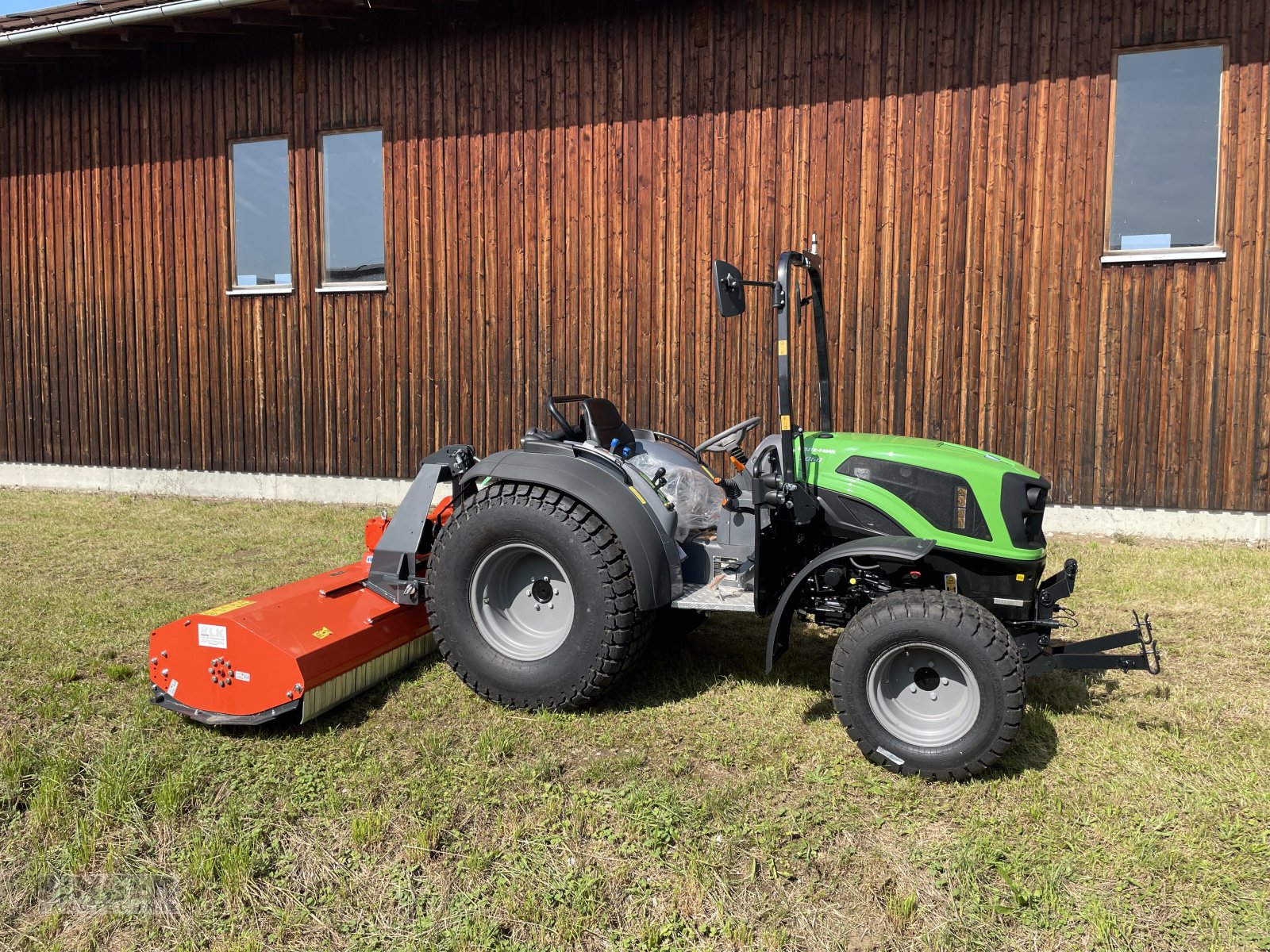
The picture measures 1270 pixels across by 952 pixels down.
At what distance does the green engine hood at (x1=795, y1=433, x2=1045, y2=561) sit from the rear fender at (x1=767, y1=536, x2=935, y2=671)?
117mm

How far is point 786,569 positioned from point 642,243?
5217mm

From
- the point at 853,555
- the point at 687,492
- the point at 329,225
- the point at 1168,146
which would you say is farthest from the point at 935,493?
the point at 329,225

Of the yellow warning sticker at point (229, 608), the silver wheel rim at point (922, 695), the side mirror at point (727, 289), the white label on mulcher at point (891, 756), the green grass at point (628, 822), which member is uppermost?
the side mirror at point (727, 289)

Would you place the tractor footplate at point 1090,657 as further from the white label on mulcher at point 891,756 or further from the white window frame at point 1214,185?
the white window frame at point 1214,185

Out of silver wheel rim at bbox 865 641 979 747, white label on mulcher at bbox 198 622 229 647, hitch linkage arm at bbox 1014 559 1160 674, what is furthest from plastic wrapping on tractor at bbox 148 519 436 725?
hitch linkage arm at bbox 1014 559 1160 674

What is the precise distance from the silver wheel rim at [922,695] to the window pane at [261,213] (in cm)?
817

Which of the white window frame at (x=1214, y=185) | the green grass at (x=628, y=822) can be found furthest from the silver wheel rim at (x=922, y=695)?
the white window frame at (x=1214, y=185)

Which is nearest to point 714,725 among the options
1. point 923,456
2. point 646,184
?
point 923,456

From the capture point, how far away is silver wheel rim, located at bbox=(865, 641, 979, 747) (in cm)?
327

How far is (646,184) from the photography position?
27.4 feet

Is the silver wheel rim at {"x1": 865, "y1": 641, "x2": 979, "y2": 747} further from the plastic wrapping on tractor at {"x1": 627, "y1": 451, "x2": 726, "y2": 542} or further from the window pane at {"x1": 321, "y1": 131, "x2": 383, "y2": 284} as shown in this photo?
the window pane at {"x1": 321, "y1": 131, "x2": 383, "y2": 284}

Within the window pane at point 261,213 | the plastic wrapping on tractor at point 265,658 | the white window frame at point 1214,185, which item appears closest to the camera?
the plastic wrapping on tractor at point 265,658

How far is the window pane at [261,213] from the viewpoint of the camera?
950 centimetres

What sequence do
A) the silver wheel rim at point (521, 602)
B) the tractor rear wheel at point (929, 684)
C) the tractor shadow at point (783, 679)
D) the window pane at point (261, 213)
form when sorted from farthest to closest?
the window pane at point (261, 213) → the silver wheel rim at point (521, 602) → the tractor shadow at point (783, 679) → the tractor rear wheel at point (929, 684)
